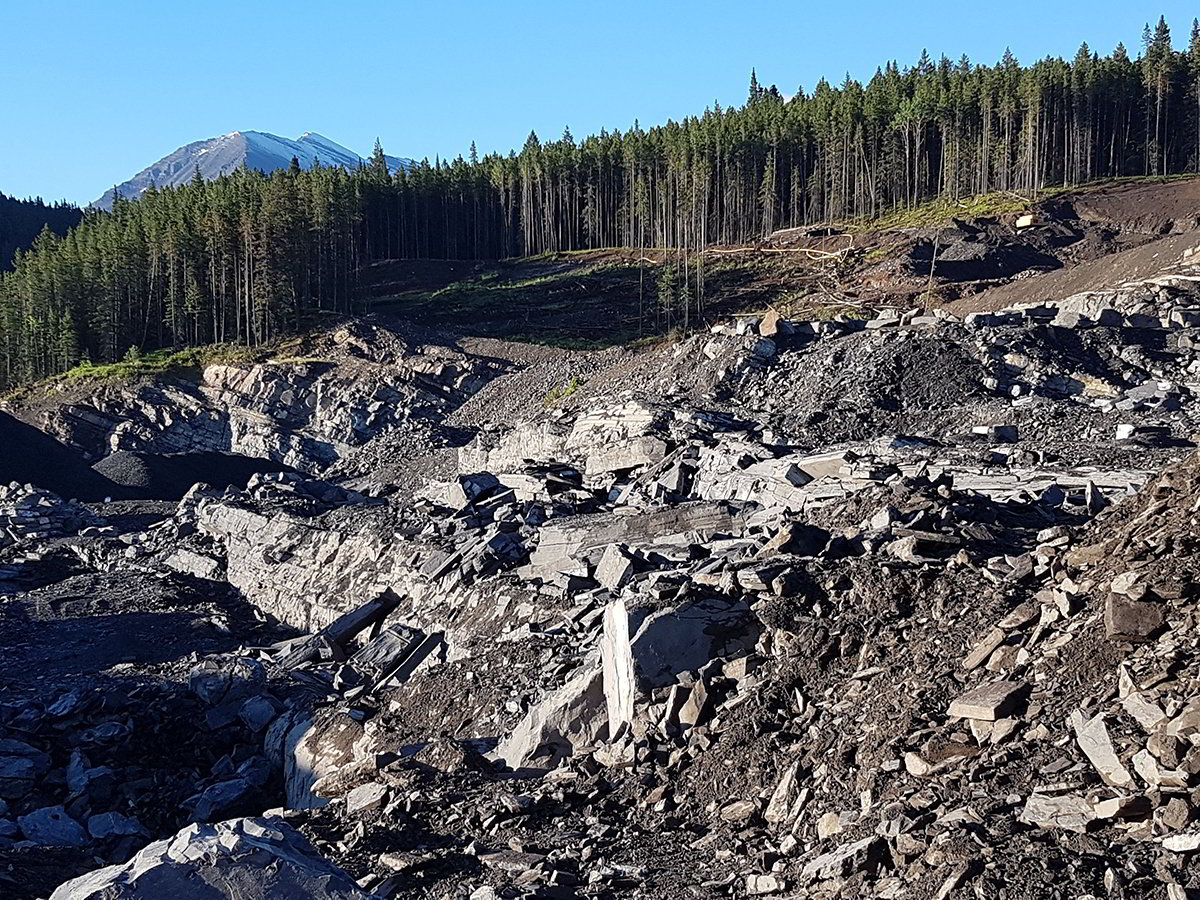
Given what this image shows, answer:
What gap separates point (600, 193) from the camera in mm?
81062

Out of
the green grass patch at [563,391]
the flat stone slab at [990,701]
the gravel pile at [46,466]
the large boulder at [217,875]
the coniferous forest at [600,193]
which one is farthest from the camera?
the coniferous forest at [600,193]

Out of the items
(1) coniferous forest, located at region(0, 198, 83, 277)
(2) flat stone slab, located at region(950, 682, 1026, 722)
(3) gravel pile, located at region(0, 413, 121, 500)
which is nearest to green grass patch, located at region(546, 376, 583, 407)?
(3) gravel pile, located at region(0, 413, 121, 500)

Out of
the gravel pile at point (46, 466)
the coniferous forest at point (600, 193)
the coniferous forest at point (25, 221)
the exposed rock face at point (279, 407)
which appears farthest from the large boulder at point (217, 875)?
the coniferous forest at point (25, 221)

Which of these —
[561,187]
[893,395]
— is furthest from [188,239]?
[893,395]

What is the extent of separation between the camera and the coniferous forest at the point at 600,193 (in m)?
61.1

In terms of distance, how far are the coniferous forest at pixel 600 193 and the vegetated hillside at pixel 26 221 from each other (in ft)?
163

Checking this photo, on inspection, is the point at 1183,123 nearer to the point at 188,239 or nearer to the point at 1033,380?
the point at 1033,380

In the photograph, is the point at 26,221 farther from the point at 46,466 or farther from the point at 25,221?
the point at 46,466

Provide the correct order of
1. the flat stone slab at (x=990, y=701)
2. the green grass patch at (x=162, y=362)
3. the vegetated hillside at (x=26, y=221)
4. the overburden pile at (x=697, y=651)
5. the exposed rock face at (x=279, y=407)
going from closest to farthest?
the overburden pile at (x=697, y=651) → the flat stone slab at (x=990, y=701) → the exposed rock face at (x=279, y=407) → the green grass patch at (x=162, y=362) → the vegetated hillside at (x=26, y=221)

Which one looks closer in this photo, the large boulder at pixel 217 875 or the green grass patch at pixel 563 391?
the large boulder at pixel 217 875

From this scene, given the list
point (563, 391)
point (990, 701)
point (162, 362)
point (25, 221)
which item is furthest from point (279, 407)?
point (25, 221)

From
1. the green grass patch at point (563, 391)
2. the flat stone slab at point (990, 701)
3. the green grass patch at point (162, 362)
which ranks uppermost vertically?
the green grass patch at point (162, 362)

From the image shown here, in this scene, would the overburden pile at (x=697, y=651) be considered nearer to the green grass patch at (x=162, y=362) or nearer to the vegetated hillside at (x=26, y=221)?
the green grass patch at (x=162, y=362)

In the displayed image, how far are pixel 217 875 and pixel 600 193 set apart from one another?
73882 mm
